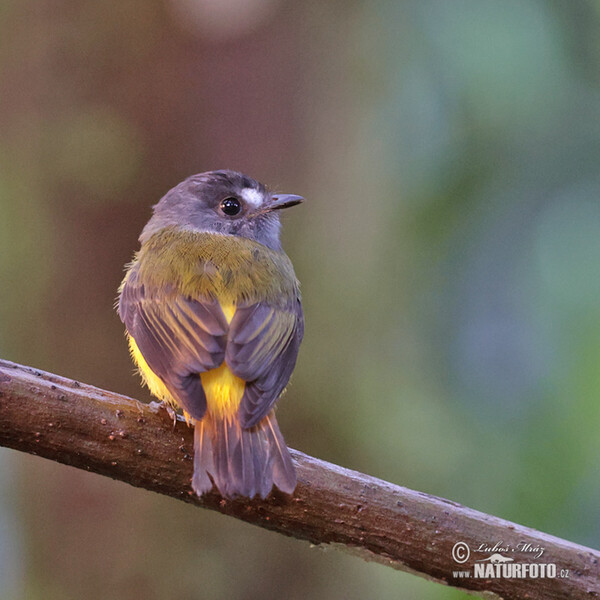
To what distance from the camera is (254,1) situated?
14.0 feet

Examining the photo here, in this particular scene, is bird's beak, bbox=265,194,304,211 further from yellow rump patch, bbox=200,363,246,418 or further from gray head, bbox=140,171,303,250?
yellow rump patch, bbox=200,363,246,418

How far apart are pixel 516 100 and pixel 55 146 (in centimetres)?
304

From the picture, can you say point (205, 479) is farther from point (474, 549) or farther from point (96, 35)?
point (96, 35)

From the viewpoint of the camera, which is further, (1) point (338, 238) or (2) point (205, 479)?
(1) point (338, 238)

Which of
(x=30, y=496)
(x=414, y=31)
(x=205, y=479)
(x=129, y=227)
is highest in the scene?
(x=414, y=31)

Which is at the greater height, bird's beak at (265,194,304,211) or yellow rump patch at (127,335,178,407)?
bird's beak at (265,194,304,211)

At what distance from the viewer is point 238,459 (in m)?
2.54

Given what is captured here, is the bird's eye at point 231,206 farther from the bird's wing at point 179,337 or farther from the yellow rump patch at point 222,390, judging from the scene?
the yellow rump patch at point 222,390

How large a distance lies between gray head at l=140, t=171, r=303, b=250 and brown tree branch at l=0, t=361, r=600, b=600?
1373 mm

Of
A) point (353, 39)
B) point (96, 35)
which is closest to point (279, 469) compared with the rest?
point (96, 35)

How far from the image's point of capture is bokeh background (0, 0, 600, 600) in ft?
12.4

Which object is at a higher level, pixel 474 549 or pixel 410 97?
pixel 410 97

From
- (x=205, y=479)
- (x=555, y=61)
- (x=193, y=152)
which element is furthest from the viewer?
(x=555, y=61)

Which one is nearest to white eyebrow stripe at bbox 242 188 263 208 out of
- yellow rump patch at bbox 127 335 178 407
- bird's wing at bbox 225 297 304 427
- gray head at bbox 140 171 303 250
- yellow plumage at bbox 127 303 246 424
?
gray head at bbox 140 171 303 250
